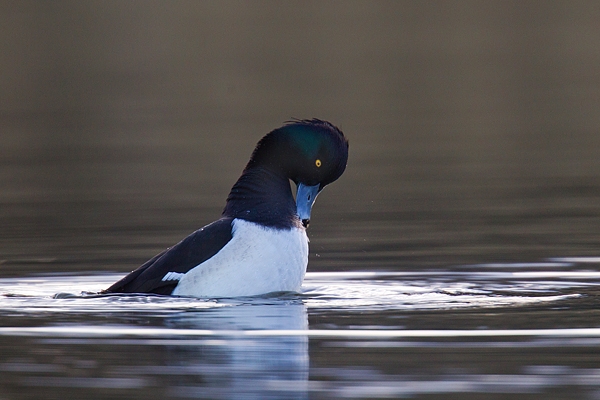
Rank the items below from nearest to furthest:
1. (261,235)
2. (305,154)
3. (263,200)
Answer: (261,235) < (263,200) < (305,154)

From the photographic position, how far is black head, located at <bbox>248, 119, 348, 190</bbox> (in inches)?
380

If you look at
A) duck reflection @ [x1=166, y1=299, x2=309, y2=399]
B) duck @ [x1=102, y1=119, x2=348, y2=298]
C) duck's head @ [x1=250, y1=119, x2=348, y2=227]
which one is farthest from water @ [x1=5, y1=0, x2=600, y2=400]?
duck's head @ [x1=250, y1=119, x2=348, y2=227]

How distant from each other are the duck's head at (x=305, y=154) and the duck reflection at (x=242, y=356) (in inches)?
43.6

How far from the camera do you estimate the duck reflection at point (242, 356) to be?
679cm

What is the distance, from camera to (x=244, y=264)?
9055mm

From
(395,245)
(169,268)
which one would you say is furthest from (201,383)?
(395,245)

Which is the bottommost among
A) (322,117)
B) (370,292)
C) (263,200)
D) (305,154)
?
(370,292)

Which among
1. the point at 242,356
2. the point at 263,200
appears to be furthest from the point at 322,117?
the point at 242,356

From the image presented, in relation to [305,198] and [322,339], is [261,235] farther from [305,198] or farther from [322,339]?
[322,339]

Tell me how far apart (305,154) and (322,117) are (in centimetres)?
1312

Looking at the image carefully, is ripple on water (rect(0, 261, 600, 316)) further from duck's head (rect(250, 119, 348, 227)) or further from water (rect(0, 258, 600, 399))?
duck's head (rect(250, 119, 348, 227))

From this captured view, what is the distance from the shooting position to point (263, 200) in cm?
954

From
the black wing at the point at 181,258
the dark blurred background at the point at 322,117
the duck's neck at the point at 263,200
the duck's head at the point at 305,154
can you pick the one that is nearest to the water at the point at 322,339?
the black wing at the point at 181,258

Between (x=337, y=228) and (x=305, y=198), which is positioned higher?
(x=305, y=198)
